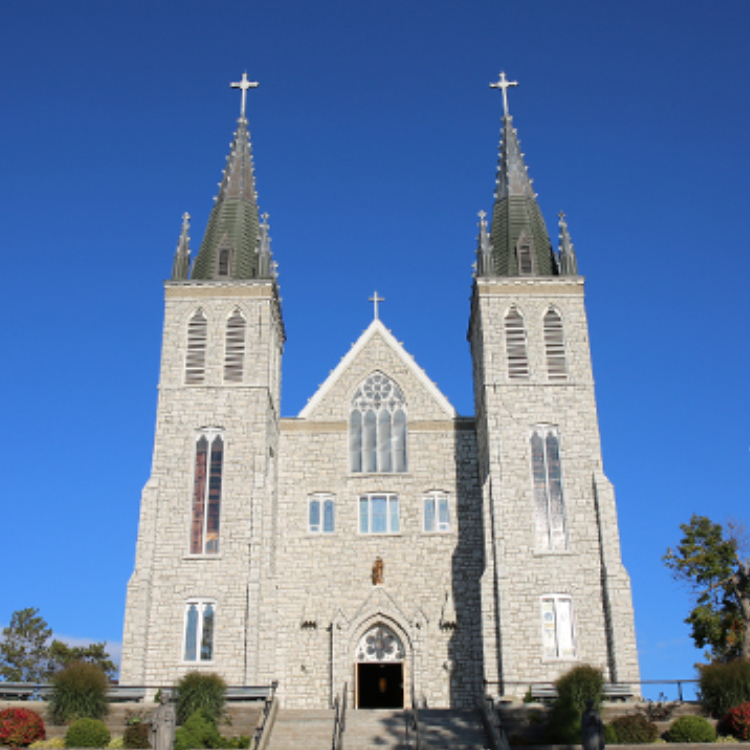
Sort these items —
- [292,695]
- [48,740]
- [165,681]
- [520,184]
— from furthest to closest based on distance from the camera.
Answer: [520,184], [292,695], [165,681], [48,740]

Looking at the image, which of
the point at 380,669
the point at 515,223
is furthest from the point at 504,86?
the point at 380,669

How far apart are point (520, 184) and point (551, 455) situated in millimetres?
11442

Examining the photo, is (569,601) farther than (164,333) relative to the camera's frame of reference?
No

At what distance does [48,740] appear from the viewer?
71.7 feet

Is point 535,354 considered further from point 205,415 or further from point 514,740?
point 514,740

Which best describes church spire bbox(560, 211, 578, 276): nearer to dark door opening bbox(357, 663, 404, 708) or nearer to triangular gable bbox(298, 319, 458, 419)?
triangular gable bbox(298, 319, 458, 419)

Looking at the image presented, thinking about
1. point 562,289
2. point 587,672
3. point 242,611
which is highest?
point 562,289

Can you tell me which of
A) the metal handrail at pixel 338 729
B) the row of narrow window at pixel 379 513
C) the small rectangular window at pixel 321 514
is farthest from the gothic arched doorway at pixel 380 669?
the metal handrail at pixel 338 729

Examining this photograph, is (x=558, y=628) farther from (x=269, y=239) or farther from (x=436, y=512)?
(x=269, y=239)

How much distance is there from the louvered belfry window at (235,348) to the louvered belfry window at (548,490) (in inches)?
383

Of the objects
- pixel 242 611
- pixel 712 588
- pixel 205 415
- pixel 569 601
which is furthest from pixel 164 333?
pixel 712 588

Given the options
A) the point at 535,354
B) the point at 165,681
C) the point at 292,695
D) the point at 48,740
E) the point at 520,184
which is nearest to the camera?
the point at 48,740

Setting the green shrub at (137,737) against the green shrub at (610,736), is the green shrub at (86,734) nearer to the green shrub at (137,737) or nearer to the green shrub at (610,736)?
the green shrub at (137,737)

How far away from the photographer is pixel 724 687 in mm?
22047
